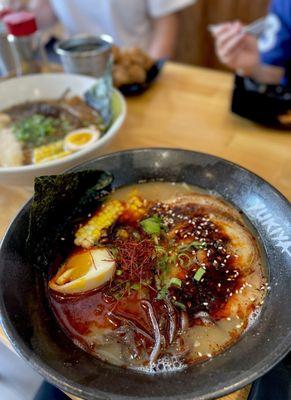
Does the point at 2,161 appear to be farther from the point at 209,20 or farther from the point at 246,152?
the point at 209,20

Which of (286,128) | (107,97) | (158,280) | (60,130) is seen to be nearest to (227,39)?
(286,128)

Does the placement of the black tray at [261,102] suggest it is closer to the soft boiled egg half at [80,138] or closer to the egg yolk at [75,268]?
the soft boiled egg half at [80,138]

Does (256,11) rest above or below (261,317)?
above

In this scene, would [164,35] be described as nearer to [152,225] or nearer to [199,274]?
[152,225]

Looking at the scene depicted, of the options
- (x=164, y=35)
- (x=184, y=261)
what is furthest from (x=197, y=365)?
(x=164, y=35)

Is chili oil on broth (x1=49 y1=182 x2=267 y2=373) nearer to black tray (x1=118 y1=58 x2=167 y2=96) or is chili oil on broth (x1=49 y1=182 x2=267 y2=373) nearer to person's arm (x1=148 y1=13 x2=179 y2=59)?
black tray (x1=118 y1=58 x2=167 y2=96)

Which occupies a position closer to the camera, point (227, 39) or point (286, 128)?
point (286, 128)
